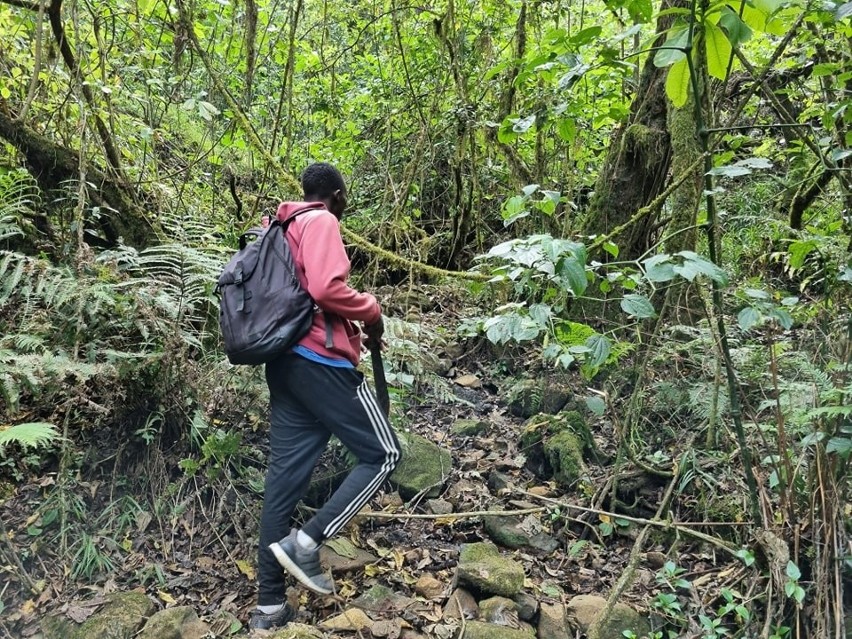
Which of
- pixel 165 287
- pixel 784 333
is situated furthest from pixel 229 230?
pixel 784 333

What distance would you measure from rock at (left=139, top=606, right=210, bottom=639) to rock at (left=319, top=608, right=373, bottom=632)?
22.9 inches

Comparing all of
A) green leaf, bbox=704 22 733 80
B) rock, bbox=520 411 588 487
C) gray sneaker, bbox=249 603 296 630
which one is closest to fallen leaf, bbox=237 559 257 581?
gray sneaker, bbox=249 603 296 630

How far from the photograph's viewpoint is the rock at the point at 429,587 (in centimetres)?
326

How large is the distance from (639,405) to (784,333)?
1.81m

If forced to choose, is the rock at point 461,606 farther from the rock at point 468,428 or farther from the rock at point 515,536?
the rock at point 468,428

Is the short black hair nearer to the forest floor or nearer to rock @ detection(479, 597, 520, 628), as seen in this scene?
the forest floor

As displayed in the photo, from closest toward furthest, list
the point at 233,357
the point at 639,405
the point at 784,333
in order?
1. the point at 233,357
2. the point at 639,405
3. the point at 784,333

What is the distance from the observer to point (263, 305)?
2875 millimetres

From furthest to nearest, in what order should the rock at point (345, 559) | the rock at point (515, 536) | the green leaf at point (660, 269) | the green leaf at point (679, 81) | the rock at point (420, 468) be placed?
1. the rock at point (420, 468)
2. the rock at point (515, 536)
3. the rock at point (345, 559)
4. the green leaf at point (679, 81)
5. the green leaf at point (660, 269)

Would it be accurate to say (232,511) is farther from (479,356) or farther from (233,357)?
(479,356)

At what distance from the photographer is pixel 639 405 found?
429cm

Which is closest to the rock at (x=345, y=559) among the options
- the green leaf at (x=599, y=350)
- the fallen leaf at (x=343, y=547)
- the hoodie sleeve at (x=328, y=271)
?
the fallen leaf at (x=343, y=547)

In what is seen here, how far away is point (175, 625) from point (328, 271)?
5.87 feet

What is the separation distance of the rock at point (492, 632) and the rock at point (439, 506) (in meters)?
1.00
